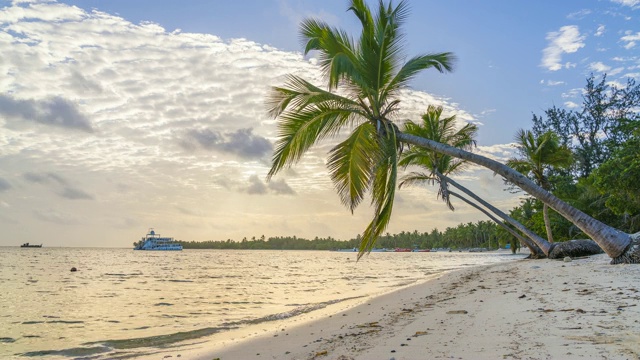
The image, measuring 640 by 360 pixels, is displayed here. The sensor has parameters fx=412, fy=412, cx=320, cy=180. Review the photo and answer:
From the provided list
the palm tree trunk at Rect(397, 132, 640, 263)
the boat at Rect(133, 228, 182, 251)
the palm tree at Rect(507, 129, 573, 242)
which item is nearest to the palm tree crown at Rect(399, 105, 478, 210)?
the palm tree at Rect(507, 129, 573, 242)

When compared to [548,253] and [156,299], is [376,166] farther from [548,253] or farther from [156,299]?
[548,253]

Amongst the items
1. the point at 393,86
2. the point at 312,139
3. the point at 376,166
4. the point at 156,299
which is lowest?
the point at 156,299

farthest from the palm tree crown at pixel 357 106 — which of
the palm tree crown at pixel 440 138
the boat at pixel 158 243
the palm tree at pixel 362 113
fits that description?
the boat at pixel 158 243

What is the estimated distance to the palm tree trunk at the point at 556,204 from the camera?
27.0 ft

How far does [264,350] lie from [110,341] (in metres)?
4.37

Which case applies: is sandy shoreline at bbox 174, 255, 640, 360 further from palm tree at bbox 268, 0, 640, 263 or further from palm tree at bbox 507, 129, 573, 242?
palm tree at bbox 507, 129, 573, 242

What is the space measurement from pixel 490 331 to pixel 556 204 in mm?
4487

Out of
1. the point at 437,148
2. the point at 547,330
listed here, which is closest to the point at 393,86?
the point at 437,148

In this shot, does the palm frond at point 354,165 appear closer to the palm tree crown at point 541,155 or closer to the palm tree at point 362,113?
the palm tree at point 362,113

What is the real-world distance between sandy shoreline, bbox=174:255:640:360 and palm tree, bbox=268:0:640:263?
5.40 ft

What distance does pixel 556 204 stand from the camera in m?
8.54

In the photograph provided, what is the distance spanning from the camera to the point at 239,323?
35.2 feet

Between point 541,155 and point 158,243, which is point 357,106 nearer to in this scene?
point 541,155

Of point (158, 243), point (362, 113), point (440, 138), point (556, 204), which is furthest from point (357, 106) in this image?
point (158, 243)
